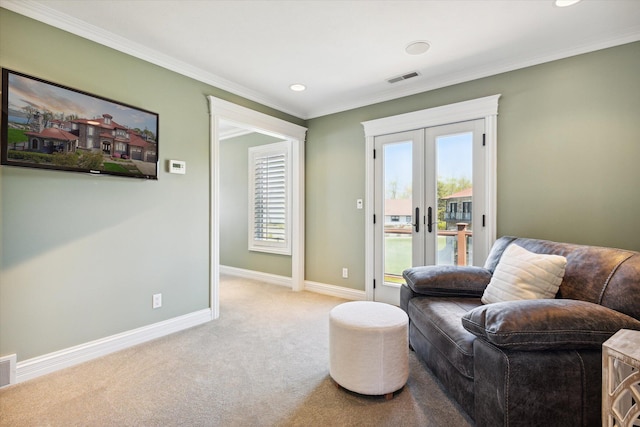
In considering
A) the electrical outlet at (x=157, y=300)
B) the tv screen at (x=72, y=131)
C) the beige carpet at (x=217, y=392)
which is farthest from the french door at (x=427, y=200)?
the tv screen at (x=72, y=131)

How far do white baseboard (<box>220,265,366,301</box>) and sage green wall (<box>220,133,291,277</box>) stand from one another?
82 mm

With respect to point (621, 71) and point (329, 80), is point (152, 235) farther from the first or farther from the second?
point (621, 71)

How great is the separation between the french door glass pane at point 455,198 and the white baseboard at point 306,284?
124cm

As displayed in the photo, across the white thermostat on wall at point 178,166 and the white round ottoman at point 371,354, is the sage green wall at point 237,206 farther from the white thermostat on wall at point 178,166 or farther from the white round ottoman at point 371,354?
the white round ottoman at point 371,354

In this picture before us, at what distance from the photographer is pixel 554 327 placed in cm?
134

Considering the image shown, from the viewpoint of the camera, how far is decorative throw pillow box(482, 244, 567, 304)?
185 centimetres

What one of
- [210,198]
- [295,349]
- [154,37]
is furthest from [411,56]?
[295,349]

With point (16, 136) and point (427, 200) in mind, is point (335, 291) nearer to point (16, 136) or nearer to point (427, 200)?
point (427, 200)

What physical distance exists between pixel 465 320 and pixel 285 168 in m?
3.75

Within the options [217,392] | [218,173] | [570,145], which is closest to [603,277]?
[570,145]

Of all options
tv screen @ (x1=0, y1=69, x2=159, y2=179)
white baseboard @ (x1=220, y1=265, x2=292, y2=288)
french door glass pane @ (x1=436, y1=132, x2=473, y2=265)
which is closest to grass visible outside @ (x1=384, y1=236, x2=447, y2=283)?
french door glass pane @ (x1=436, y1=132, x2=473, y2=265)

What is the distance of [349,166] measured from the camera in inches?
159

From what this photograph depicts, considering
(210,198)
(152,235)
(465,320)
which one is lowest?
(465,320)

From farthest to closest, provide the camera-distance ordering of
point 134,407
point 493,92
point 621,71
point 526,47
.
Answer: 1. point 493,92
2. point 526,47
3. point 621,71
4. point 134,407
